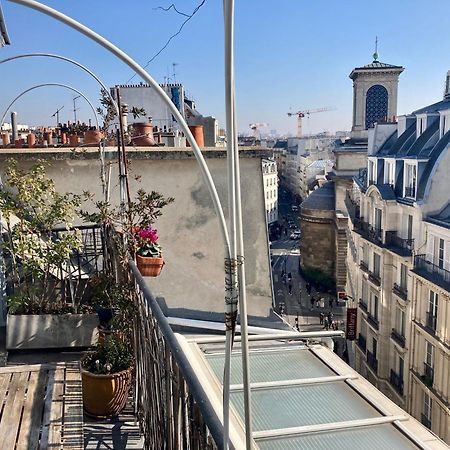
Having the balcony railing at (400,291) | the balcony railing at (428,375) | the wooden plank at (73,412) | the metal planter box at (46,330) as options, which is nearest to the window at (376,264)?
the balcony railing at (400,291)

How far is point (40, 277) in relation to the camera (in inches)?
219

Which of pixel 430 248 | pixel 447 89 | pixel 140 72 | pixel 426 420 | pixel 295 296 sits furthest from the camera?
pixel 295 296

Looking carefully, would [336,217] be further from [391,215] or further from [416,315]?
[416,315]

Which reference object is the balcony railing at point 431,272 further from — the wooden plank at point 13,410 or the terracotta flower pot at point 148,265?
the wooden plank at point 13,410

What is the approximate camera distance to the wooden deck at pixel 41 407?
3326 millimetres

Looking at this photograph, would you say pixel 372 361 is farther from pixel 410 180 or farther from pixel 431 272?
pixel 410 180

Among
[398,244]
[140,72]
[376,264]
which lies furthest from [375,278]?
[140,72]

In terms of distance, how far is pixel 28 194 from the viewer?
5793mm

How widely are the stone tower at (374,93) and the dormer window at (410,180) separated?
20.1m

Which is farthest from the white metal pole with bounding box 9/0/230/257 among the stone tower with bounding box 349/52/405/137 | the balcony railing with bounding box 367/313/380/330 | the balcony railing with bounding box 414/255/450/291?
the stone tower with bounding box 349/52/405/137

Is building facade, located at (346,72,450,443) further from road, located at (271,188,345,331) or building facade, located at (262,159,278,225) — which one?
building facade, located at (262,159,278,225)

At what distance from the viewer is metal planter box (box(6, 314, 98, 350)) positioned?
530 centimetres

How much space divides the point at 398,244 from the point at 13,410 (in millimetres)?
18654

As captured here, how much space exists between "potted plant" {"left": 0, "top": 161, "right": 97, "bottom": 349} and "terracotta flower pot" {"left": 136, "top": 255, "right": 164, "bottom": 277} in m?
0.63
